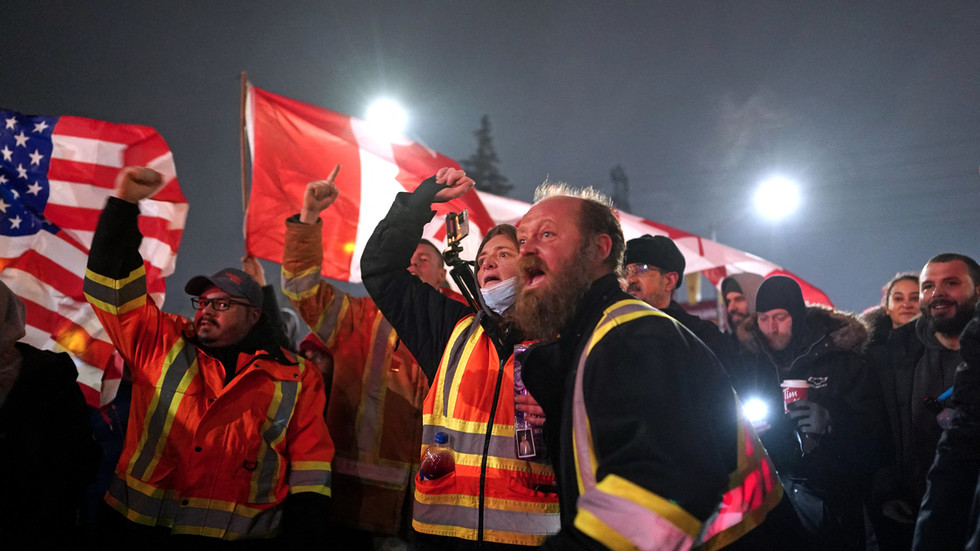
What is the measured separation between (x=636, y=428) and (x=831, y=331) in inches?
142

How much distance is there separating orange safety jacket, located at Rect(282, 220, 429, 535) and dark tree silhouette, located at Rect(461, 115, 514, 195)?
42.9 metres

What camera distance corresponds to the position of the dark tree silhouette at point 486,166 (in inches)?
1864

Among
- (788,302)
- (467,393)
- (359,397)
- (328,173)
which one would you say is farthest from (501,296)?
(328,173)

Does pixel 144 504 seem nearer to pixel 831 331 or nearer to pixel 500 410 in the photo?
pixel 500 410

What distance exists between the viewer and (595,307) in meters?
2.09

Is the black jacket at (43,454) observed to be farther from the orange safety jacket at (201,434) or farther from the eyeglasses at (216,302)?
the eyeglasses at (216,302)

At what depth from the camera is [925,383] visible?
4109 millimetres

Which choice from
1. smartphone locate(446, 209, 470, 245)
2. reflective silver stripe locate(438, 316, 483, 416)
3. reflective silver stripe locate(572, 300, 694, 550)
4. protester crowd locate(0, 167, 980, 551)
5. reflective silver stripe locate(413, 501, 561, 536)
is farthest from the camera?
smartphone locate(446, 209, 470, 245)

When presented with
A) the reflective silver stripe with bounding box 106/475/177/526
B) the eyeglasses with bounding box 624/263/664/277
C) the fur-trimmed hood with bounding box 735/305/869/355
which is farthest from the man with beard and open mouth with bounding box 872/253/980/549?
the reflective silver stripe with bounding box 106/475/177/526

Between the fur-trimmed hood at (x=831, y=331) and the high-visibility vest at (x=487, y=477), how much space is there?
9.36ft

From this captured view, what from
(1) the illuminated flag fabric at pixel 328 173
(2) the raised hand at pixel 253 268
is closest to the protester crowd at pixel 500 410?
(2) the raised hand at pixel 253 268

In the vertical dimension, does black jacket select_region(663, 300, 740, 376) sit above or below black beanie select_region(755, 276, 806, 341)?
below

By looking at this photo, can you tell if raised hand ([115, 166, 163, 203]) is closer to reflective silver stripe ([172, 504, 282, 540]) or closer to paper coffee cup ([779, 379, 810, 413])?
reflective silver stripe ([172, 504, 282, 540])

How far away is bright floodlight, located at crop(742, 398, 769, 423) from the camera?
3594 millimetres
